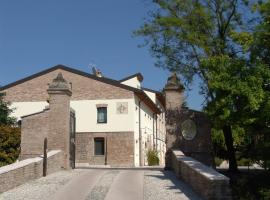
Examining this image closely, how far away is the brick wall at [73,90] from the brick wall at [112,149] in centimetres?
338

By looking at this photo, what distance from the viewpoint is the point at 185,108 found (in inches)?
829

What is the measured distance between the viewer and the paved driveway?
1283 centimetres

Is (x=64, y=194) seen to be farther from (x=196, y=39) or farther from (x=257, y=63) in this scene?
(x=196, y=39)

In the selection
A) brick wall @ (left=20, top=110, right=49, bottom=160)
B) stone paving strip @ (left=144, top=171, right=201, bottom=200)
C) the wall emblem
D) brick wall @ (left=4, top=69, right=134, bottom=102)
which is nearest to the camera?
stone paving strip @ (left=144, top=171, right=201, bottom=200)

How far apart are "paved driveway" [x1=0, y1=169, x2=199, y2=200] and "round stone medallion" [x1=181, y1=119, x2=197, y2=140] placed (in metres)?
3.91

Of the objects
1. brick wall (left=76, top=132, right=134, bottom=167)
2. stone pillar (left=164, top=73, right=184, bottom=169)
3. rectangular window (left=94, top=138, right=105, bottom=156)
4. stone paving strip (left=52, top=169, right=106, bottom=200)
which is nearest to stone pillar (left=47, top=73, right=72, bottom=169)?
stone paving strip (left=52, top=169, right=106, bottom=200)

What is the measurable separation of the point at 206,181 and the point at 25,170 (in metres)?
6.39

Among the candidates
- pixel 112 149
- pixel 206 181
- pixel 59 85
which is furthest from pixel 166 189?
pixel 112 149

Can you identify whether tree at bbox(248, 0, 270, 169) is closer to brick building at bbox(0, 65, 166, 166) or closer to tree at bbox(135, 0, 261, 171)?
tree at bbox(135, 0, 261, 171)

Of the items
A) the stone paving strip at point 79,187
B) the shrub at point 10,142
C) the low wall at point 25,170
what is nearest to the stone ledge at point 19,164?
the low wall at point 25,170

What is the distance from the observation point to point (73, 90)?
40219 mm

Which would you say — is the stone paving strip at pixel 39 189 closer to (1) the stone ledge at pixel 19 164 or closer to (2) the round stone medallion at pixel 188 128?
(1) the stone ledge at pixel 19 164

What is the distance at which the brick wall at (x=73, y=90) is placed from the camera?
39500 mm

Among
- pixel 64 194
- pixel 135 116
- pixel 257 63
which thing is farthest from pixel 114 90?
pixel 64 194
